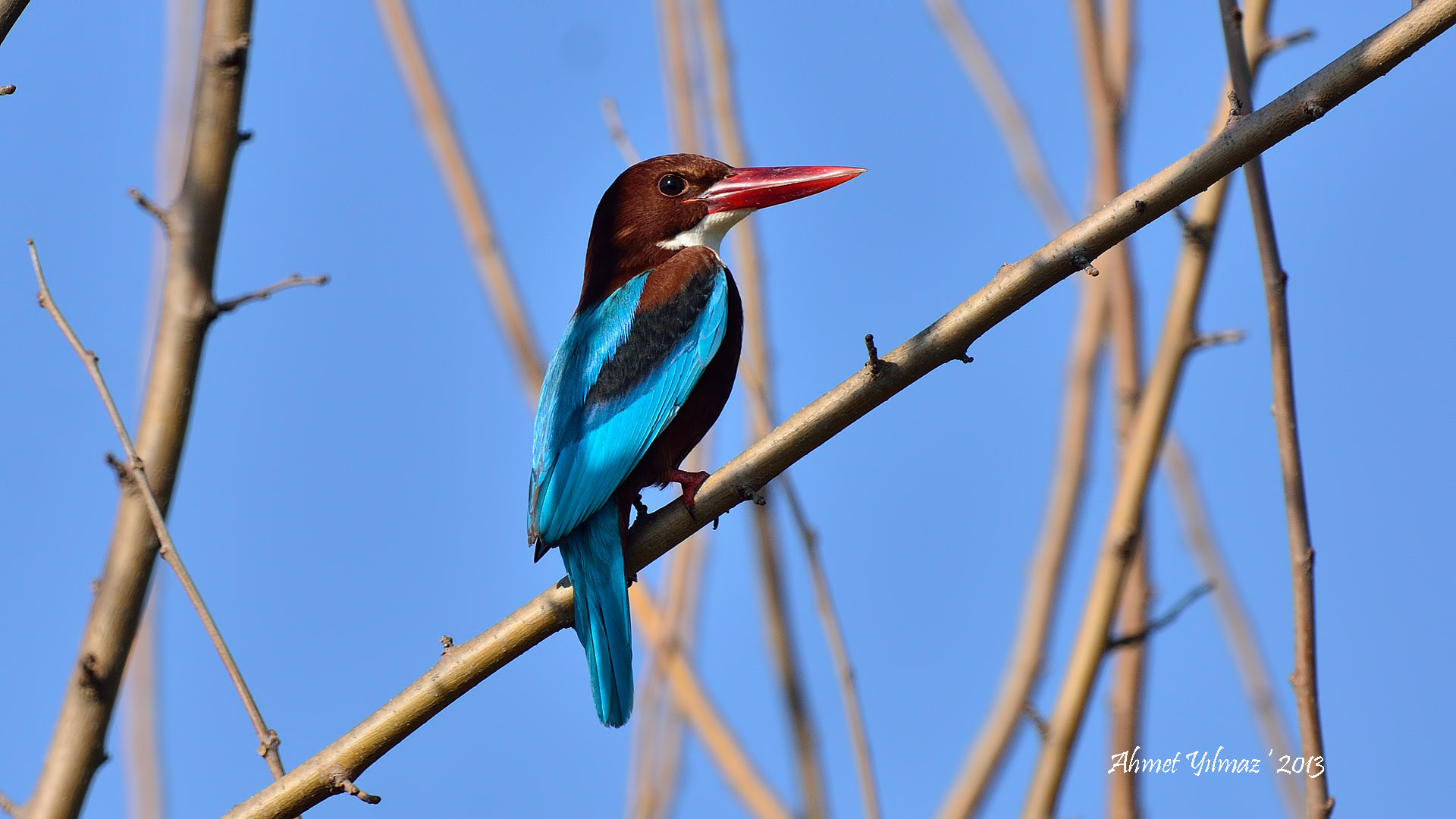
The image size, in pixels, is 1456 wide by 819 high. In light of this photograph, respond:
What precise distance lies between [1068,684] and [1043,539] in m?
0.60

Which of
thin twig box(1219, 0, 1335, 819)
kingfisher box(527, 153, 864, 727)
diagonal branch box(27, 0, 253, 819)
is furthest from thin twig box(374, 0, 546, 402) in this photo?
thin twig box(1219, 0, 1335, 819)

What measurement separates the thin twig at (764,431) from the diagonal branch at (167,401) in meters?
1.65

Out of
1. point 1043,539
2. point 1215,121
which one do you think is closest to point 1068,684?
point 1043,539

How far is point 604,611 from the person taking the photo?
3.57 meters

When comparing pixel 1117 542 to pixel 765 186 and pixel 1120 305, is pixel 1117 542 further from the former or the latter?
pixel 765 186

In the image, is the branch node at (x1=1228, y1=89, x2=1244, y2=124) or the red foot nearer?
the branch node at (x1=1228, y1=89, x2=1244, y2=124)

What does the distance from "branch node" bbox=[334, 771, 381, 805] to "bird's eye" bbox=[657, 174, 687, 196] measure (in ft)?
8.83

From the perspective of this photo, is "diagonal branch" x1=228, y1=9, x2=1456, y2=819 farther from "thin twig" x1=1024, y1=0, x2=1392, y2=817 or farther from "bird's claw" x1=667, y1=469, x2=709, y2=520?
"thin twig" x1=1024, y1=0, x2=1392, y2=817

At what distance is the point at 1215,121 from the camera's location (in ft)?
12.0

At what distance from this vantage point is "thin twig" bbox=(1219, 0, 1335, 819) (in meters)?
2.98

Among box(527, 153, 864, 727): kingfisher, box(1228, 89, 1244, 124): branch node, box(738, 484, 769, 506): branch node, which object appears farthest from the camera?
box(527, 153, 864, 727): kingfisher

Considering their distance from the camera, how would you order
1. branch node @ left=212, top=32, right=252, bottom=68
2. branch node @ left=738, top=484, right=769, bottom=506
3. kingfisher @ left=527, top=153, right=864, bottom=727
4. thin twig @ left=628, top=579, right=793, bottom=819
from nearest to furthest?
branch node @ left=738, top=484, right=769, bottom=506 < branch node @ left=212, top=32, right=252, bottom=68 < kingfisher @ left=527, top=153, right=864, bottom=727 < thin twig @ left=628, top=579, right=793, bottom=819

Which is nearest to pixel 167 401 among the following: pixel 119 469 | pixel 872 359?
pixel 119 469

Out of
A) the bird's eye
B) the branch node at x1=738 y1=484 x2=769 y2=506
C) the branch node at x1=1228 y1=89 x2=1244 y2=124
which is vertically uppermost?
the bird's eye
